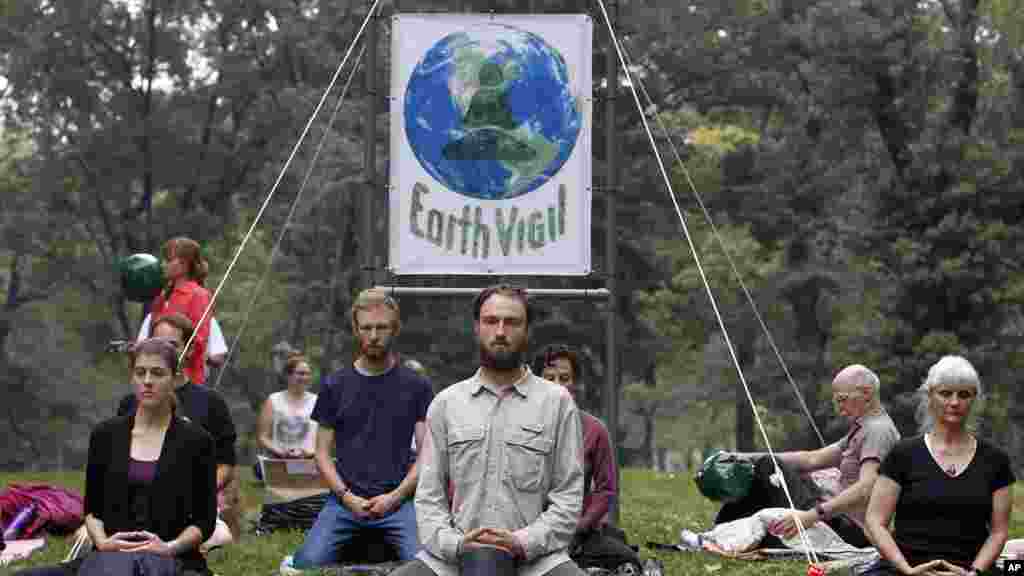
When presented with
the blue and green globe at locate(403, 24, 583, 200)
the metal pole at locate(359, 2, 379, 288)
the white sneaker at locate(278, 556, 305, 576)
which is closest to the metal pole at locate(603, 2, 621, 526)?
the blue and green globe at locate(403, 24, 583, 200)

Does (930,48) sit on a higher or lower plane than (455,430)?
higher

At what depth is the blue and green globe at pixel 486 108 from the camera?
10.4m

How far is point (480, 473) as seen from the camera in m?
6.13

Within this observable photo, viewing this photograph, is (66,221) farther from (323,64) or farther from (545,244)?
(545,244)

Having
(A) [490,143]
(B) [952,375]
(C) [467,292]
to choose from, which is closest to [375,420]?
(C) [467,292]

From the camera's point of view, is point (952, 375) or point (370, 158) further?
point (370, 158)

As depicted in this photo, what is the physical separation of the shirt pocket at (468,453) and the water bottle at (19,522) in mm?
5453

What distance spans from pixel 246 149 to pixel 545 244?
2343 centimetres

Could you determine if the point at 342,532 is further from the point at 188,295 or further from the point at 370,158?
the point at 370,158

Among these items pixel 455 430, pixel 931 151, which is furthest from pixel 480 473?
pixel 931 151

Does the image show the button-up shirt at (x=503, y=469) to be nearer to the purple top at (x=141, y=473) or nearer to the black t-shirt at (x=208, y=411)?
the purple top at (x=141, y=473)

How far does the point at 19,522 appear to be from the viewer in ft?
35.4

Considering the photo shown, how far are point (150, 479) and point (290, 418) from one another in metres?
6.74

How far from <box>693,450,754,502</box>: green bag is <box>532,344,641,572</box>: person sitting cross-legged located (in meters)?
1.60
